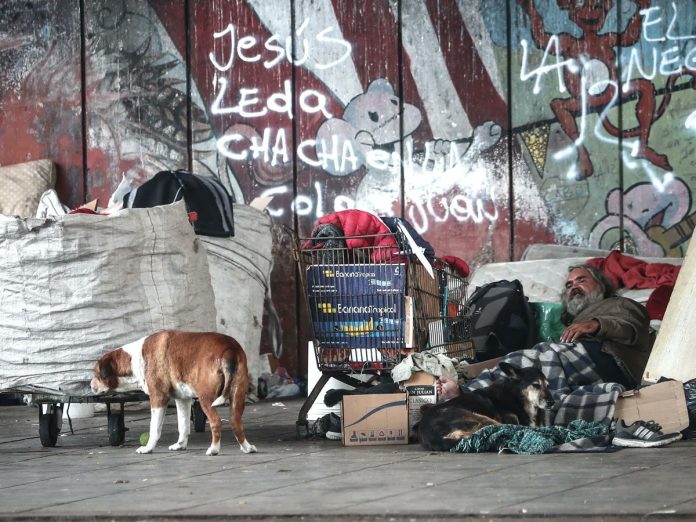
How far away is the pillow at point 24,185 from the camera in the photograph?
9.20 metres

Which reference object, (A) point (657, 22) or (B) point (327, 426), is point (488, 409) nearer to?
(B) point (327, 426)

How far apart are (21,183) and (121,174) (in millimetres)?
764

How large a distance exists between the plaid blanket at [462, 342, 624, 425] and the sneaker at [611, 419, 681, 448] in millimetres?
233

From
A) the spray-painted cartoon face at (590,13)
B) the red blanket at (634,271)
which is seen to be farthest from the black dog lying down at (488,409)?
the spray-painted cartoon face at (590,13)

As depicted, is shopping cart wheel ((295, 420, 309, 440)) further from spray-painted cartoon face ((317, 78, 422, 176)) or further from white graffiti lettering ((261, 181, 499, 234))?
spray-painted cartoon face ((317, 78, 422, 176))

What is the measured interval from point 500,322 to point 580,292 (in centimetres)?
70

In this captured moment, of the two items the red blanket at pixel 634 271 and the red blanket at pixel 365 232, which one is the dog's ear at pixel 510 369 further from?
the red blanket at pixel 634 271

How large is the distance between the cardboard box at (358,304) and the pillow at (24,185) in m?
4.03

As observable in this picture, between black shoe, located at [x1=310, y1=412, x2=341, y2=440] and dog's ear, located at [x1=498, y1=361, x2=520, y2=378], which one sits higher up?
dog's ear, located at [x1=498, y1=361, x2=520, y2=378]

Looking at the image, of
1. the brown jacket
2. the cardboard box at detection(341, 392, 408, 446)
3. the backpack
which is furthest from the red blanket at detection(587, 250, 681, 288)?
the cardboard box at detection(341, 392, 408, 446)

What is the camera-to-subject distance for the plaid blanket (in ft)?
18.6

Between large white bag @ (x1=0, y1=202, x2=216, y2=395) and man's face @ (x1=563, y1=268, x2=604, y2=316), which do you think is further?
man's face @ (x1=563, y1=268, x2=604, y2=316)

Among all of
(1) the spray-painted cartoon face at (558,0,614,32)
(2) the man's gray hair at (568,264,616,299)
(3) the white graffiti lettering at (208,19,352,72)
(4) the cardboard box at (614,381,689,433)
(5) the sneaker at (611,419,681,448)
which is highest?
(1) the spray-painted cartoon face at (558,0,614,32)

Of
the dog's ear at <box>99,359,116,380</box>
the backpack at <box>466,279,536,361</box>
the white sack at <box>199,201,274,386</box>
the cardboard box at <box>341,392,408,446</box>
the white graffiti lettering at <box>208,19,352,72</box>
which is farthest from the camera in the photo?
the white graffiti lettering at <box>208,19,352,72</box>
